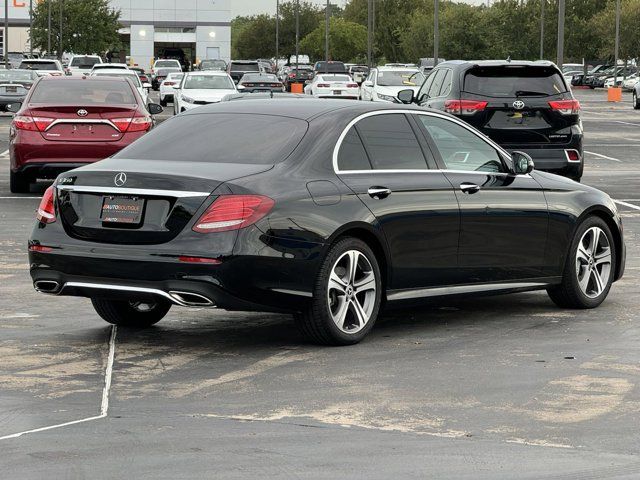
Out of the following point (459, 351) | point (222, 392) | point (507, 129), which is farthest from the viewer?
point (507, 129)

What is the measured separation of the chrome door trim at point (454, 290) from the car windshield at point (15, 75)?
4056 centimetres

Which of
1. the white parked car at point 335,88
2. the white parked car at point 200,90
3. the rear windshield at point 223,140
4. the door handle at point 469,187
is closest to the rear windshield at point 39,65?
the white parked car at point 335,88

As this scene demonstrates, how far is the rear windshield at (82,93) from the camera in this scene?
18781 mm

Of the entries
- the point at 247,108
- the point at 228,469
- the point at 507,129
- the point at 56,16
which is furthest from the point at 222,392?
the point at 56,16

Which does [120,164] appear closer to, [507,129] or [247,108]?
[247,108]

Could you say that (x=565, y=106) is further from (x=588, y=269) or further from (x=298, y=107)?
(x=298, y=107)

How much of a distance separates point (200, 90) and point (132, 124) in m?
22.7

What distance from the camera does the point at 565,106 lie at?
1848 centimetres

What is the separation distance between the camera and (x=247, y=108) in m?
9.57

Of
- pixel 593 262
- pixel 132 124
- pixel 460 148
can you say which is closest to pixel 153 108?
pixel 132 124

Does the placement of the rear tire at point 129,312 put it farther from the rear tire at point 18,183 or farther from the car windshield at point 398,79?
the car windshield at point 398,79

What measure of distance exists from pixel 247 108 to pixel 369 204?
3.82 ft

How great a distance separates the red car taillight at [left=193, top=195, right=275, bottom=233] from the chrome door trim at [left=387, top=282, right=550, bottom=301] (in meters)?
1.23

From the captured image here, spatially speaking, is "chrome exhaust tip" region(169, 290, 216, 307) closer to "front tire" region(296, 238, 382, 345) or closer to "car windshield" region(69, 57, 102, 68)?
"front tire" region(296, 238, 382, 345)
